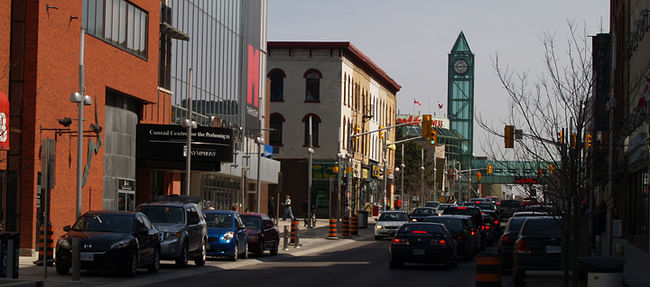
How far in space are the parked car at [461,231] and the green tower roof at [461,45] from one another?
15387 cm

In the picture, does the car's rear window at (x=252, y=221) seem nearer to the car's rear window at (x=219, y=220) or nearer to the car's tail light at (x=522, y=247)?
the car's rear window at (x=219, y=220)

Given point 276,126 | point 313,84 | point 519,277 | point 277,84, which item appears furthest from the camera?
point 276,126

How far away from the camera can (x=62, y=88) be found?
108 feet

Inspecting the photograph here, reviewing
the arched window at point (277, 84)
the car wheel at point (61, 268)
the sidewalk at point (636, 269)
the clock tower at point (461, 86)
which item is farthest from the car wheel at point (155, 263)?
the clock tower at point (461, 86)

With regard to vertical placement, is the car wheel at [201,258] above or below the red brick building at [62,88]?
below

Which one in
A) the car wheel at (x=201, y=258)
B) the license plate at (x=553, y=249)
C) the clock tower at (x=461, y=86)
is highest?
the clock tower at (x=461, y=86)

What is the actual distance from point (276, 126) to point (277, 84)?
3.28 metres

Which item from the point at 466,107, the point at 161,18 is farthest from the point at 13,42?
the point at 466,107

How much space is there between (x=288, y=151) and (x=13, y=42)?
4855 centimetres

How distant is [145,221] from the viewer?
24422 millimetres

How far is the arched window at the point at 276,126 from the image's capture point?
3104 inches

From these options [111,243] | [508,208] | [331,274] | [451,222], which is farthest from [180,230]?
[508,208]

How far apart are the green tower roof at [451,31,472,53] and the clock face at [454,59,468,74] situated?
2.11 metres

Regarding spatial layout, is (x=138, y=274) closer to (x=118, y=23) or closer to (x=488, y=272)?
(x=488, y=272)
